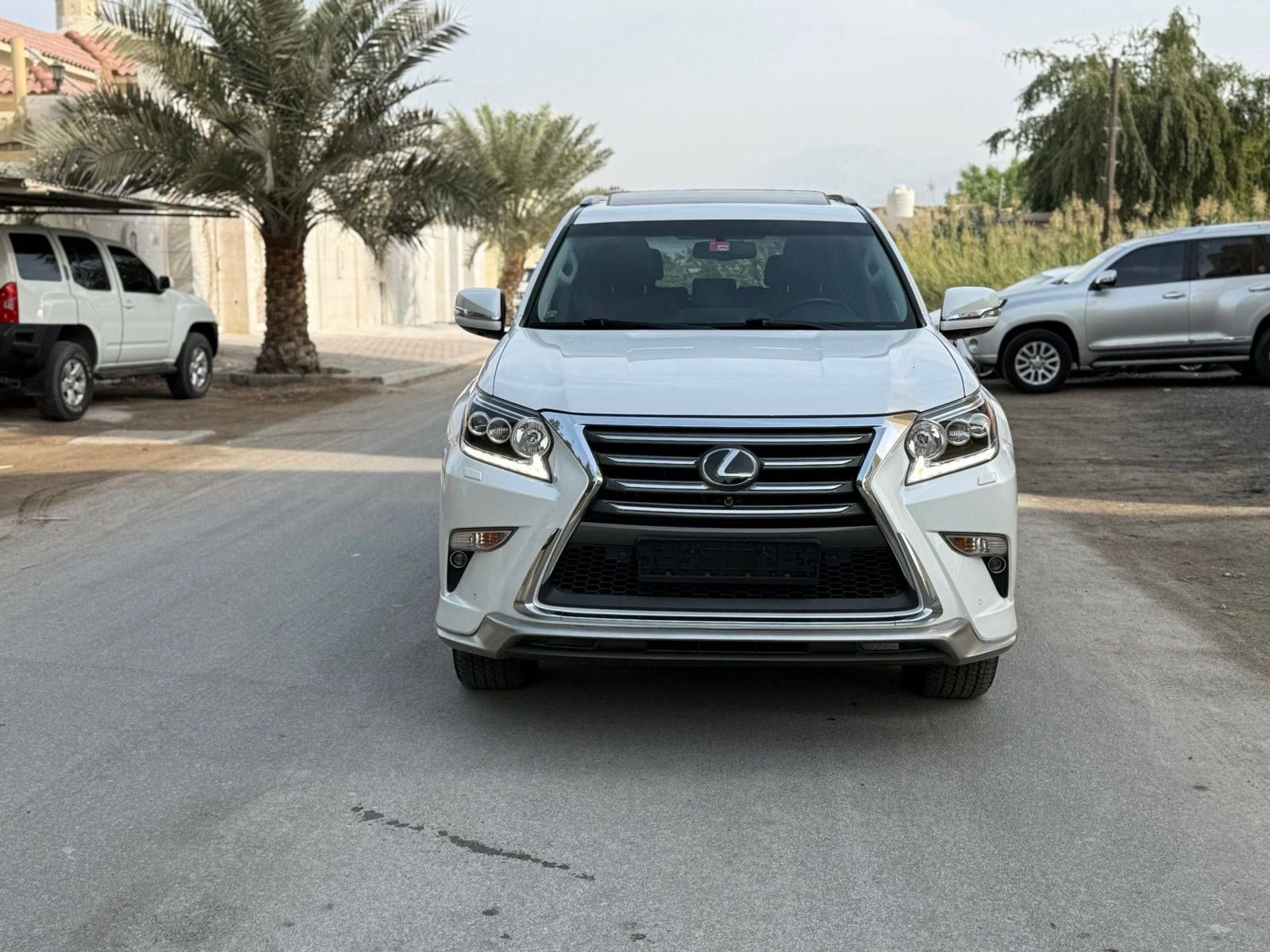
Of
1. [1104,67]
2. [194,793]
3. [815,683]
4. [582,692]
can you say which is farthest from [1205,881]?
[1104,67]

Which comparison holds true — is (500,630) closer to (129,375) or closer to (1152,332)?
(129,375)

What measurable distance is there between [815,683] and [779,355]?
126 centimetres

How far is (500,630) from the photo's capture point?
450 cm

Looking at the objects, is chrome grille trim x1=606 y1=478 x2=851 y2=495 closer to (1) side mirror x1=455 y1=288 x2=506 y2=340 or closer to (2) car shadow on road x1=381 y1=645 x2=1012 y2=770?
(2) car shadow on road x1=381 y1=645 x2=1012 y2=770

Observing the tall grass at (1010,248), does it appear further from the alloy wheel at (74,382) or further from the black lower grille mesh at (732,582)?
the black lower grille mesh at (732,582)

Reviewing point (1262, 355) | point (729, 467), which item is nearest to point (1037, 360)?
point (1262, 355)

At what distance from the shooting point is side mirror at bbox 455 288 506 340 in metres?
6.23

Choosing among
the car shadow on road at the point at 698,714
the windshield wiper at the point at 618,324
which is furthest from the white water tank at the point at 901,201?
the car shadow on road at the point at 698,714

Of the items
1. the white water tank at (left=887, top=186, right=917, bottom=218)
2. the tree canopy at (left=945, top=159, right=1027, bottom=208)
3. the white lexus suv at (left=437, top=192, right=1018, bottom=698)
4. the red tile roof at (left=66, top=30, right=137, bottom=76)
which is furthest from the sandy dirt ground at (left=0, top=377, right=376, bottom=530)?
the tree canopy at (left=945, top=159, right=1027, bottom=208)

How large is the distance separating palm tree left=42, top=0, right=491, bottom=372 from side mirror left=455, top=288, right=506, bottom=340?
483 inches

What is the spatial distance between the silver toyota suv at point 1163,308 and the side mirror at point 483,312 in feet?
39.2

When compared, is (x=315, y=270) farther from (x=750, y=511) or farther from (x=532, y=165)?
(x=750, y=511)

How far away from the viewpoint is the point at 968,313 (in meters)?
6.14

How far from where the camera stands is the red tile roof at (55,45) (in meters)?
33.1
